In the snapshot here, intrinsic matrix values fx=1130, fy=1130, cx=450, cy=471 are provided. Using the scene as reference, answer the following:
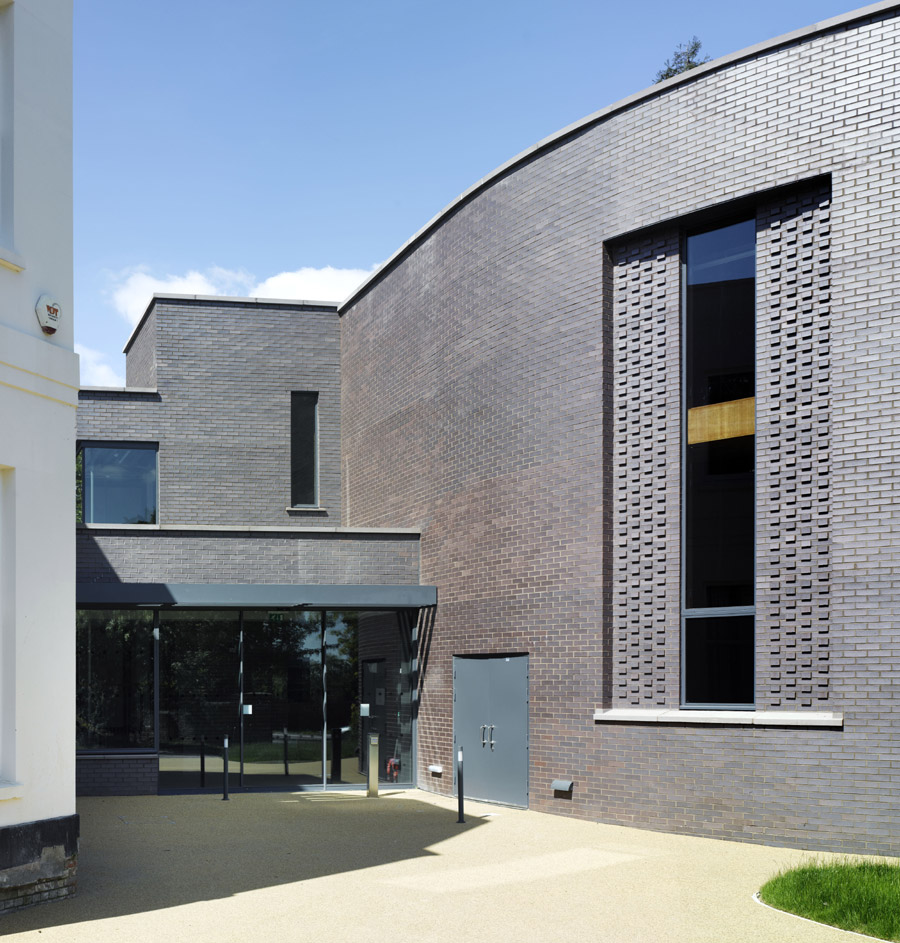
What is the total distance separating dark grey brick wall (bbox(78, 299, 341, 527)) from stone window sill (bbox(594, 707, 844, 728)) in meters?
10.7

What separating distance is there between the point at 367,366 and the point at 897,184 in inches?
473

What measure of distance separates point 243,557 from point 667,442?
8050 mm

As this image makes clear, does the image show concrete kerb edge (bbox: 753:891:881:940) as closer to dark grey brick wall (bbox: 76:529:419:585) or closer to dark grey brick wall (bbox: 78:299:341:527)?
dark grey brick wall (bbox: 76:529:419:585)

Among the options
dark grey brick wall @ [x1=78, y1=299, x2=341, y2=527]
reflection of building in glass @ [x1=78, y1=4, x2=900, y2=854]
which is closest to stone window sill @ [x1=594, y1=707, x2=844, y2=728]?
reflection of building in glass @ [x1=78, y1=4, x2=900, y2=854]

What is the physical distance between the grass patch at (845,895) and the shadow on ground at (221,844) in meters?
4.02

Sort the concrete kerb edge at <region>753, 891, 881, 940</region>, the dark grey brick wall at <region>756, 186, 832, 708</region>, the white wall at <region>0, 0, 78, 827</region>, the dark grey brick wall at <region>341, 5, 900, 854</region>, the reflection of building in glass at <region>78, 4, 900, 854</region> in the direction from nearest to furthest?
the concrete kerb edge at <region>753, 891, 881, 940</region> → the white wall at <region>0, 0, 78, 827</region> → the dark grey brick wall at <region>341, 5, 900, 854</region> → the reflection of building in glass at <region>78, 4, 900, 854</region> → the dark grey brick wall at <region>756, 186, 832, 708</region>

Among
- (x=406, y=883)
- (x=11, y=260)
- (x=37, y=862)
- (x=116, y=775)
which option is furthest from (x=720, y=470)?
(x=116, y=775)

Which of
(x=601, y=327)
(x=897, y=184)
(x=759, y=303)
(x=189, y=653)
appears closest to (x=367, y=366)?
(x=189, y=653)

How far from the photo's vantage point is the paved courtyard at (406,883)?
8.59 metres

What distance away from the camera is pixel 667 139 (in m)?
14.4

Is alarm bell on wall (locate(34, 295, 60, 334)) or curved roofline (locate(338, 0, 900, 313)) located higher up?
curved roofline (locate(338, 0, 900, 313))

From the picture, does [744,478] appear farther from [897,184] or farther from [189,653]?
[189,653]

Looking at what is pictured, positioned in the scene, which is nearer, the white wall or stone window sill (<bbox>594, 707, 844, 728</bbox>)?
the white wall

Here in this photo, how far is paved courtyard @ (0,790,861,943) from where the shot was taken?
8594 millimetres
